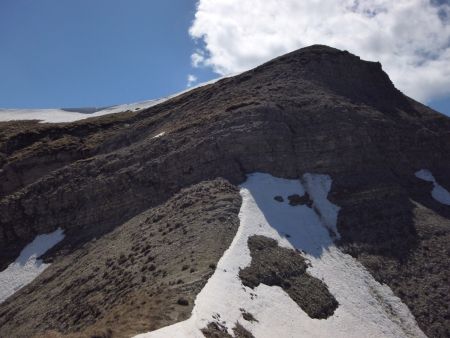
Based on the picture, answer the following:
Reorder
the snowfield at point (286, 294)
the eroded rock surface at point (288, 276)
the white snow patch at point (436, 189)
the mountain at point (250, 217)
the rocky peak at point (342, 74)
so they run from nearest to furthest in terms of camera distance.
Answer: the snowfield at point (286, 294) < the mountain at point (250, 217) < the eroded rock surface at point (288, 276) < the white snow patch at point (436, 189) < the rocky peak at point (342, 74)

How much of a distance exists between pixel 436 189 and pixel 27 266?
114ft

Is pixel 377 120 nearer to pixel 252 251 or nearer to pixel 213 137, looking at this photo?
pixel 213 137

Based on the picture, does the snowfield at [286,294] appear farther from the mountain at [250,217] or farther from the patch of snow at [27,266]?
the patch of snow at [27,266]

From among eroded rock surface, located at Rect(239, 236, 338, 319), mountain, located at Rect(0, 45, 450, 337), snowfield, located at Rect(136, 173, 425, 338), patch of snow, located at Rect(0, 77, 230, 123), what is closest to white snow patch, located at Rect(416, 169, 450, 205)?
mountain, located at Rect(0, 45, 450, 337)

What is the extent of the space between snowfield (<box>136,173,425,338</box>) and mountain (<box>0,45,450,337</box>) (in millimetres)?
110

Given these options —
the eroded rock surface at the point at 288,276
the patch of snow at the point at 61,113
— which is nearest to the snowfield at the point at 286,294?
the eroded rock surface at the point at 288,276

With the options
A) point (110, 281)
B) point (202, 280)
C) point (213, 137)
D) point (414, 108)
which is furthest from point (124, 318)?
point (414, 108)

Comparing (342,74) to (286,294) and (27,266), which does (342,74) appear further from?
(27,266)

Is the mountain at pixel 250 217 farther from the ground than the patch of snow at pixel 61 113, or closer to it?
closer to it

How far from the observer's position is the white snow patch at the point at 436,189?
45.3 meters

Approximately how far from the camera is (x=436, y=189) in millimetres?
46594

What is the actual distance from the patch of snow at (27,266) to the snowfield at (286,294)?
17.0m

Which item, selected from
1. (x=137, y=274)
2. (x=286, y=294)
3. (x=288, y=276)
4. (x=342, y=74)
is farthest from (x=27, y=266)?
(x=342, y=74)

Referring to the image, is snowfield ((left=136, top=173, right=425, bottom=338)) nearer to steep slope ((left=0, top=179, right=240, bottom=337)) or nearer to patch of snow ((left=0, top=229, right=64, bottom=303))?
steep slope ((left=0, top=179, right=240, bottom=337))
